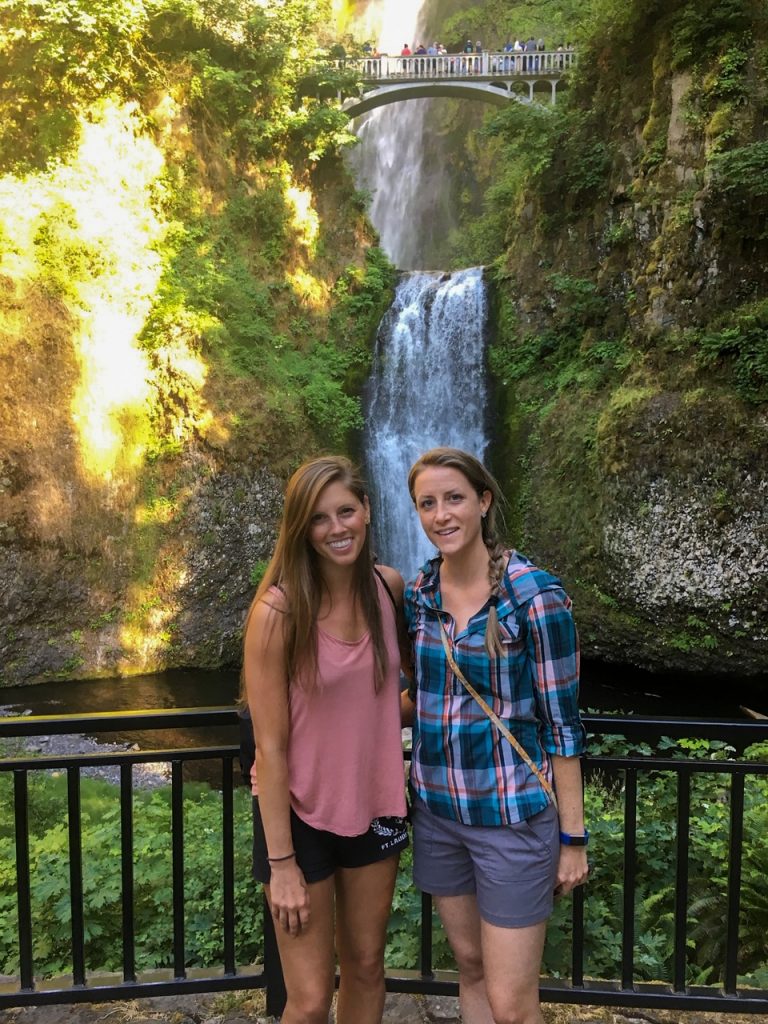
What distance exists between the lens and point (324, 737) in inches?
79.7

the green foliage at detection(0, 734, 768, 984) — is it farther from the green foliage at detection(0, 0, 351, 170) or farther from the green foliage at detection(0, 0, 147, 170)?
the green foliage at detection(0, 0, 351, 170)

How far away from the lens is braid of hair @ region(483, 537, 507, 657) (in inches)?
78.3

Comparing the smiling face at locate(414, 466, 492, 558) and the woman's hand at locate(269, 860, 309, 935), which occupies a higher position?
the smiling face at locate(414, 466, 492, 558)

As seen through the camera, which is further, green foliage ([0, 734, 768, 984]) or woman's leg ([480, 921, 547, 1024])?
green foliage ([0, 734, 768, 984])

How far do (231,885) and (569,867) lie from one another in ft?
4.50

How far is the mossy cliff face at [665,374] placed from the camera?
11867mm

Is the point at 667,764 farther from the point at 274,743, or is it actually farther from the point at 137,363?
the point at 137,363

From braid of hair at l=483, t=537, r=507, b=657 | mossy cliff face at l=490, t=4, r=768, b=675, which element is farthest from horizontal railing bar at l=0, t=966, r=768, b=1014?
mossy cliff face at l=490, t=4, r=768, b=675

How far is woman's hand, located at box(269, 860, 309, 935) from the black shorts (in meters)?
0.05

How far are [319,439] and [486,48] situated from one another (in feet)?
70.2

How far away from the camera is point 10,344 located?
42.8 ft

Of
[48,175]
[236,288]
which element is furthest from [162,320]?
[48,175]

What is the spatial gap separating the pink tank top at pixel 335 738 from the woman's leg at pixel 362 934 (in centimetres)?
18

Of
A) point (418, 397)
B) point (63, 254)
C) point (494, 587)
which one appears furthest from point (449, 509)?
point (418, 397)
